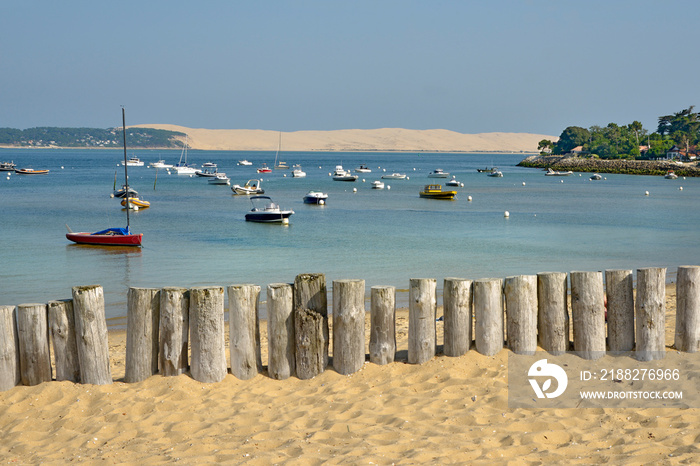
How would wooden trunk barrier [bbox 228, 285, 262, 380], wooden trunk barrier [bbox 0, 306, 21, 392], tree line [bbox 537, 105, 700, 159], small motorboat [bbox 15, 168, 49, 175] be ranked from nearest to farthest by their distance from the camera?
wooden trunk barrier [bbox 0, 306, 21, 392] < wooden trunk barrier [bbox 228, 285, 262, 380] < small motorboat [bbox 15, 168, 49, 175] < tree line [bbox 537, 105, 700, 159]

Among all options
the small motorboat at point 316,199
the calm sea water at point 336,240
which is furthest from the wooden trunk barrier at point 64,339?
the small motorboat at point 316,199

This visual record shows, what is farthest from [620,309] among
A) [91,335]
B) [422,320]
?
[91,335]

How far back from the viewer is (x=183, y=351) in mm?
7977

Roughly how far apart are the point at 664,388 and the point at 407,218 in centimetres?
4770

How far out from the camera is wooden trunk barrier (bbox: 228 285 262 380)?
788 cm

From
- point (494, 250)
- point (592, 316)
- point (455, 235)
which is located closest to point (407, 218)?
point (455, 235)

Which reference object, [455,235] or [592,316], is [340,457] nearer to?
[592,316]

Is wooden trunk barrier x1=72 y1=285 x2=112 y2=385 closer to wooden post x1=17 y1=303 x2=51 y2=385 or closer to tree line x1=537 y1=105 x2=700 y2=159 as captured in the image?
wooden post x1=17 y1=303 x2=51 y2=385

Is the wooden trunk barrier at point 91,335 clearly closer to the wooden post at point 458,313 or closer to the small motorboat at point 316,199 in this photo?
the wooden post at point 458,313

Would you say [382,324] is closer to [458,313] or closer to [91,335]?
[458,313]

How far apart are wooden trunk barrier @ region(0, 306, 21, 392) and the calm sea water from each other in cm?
1151

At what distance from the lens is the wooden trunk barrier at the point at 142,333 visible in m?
7.87

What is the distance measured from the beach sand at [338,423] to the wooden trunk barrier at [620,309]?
1367 mm

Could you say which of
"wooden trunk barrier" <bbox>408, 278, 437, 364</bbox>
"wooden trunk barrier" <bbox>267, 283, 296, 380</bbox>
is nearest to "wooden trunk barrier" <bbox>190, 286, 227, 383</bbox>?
"wooden trunk barrier" <bbox>267, 283, 296, 380</bbox>
